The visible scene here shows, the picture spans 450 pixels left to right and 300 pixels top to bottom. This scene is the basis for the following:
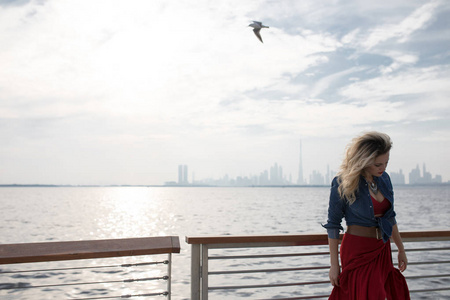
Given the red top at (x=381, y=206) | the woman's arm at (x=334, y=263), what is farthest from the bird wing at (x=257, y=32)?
the woman's arm at (x=334, y=263)

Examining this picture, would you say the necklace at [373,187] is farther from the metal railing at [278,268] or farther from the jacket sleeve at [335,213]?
the metal railing at [278,268]

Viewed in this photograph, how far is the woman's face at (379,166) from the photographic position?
77.4 inches

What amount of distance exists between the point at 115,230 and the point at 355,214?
21.4 metres

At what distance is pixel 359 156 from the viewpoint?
6.48 ft

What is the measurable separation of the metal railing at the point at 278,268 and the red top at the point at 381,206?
51cm

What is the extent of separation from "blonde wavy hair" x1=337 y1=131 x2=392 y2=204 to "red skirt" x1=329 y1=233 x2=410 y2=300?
24 cm

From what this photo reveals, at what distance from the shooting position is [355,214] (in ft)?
6.63

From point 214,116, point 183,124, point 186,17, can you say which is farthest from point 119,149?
point 186,17

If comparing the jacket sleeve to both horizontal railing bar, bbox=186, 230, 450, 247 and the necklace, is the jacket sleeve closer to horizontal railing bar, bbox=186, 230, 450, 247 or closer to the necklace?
the necklace

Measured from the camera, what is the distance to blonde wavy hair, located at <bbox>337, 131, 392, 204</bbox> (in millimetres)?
1950

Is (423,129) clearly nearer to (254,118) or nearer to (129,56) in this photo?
(129,56)

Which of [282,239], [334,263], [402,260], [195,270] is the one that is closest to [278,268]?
[282,239]

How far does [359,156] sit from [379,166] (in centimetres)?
12

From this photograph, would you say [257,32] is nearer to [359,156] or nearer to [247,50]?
[359,156]
